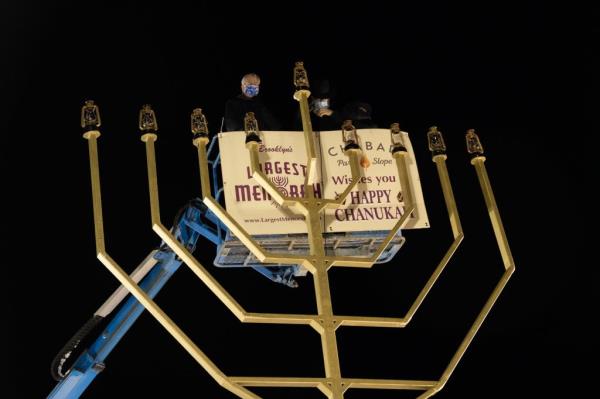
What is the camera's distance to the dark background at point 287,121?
4762mm

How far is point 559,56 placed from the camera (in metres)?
5.36

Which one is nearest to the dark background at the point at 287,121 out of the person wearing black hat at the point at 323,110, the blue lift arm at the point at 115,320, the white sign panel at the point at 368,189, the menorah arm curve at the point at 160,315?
the blue lift arm at the point at 115,320

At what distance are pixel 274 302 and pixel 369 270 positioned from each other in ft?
1.74

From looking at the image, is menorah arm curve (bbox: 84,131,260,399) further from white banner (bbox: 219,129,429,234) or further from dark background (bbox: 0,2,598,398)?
dark background (bbox: 0,2,598,398)

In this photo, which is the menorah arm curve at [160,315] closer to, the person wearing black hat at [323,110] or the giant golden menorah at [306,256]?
the giant golden menorah at [306,256]

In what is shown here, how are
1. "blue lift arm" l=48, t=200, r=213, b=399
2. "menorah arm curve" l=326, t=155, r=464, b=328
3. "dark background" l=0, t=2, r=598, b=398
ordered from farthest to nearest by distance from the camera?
1. "dark background" l=0, t=2, r=598, b=398
2. "blue lift arm" l=48, t=200, r=213, b=399
3. "menorah arm curve" l=326, t=155, r=464, b=328

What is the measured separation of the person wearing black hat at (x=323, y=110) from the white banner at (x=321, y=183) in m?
0.23

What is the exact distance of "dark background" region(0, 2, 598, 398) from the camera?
476 cm

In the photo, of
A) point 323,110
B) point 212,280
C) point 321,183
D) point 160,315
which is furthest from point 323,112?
point 160,315

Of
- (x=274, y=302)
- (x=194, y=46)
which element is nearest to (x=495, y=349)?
(x=274, y=302)

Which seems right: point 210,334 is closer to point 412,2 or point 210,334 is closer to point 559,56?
point 412,2

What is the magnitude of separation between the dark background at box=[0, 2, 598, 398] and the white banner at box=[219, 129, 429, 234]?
1.48m

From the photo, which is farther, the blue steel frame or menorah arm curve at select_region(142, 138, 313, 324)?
the blue steel frame

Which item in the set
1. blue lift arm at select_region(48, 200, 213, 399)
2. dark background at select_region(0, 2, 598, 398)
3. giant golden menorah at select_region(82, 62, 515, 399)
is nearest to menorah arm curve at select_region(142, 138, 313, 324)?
giant golden menorah at select_region(82, 62, 515, 399)
